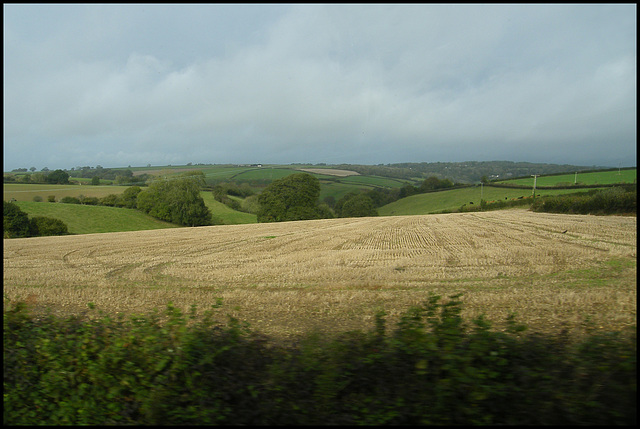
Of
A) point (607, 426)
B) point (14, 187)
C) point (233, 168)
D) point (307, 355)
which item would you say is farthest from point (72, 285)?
point (233, 168)

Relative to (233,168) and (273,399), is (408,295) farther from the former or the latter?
(233,168)

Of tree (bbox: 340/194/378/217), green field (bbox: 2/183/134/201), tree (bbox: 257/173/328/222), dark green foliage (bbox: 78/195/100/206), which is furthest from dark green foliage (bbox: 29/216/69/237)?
tree (bbox: 340/194/378/217)

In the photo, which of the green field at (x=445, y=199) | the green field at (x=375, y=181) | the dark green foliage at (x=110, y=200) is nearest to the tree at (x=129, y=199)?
the dark green foliage at (x=110, y=200)

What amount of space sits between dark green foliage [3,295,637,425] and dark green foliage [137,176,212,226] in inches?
1834

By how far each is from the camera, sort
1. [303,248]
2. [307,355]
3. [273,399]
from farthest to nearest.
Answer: [303,248]
[307,355]
[273,399]

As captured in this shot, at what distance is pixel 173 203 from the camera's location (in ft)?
156

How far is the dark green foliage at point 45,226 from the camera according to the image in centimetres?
3534

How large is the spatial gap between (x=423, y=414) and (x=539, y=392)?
2.73 feet

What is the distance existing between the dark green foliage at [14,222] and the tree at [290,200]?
89.5ft

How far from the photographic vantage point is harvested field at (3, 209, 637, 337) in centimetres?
619

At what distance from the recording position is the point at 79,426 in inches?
128

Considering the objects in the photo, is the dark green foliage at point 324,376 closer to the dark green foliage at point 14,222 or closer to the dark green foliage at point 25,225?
the dark green foliage at point 25,225

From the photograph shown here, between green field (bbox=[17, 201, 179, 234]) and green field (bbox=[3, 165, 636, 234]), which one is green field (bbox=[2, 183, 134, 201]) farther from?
green field (bbox=[17, 201, 179, 234])

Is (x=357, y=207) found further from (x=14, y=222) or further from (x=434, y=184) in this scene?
(x=14, y=222)
